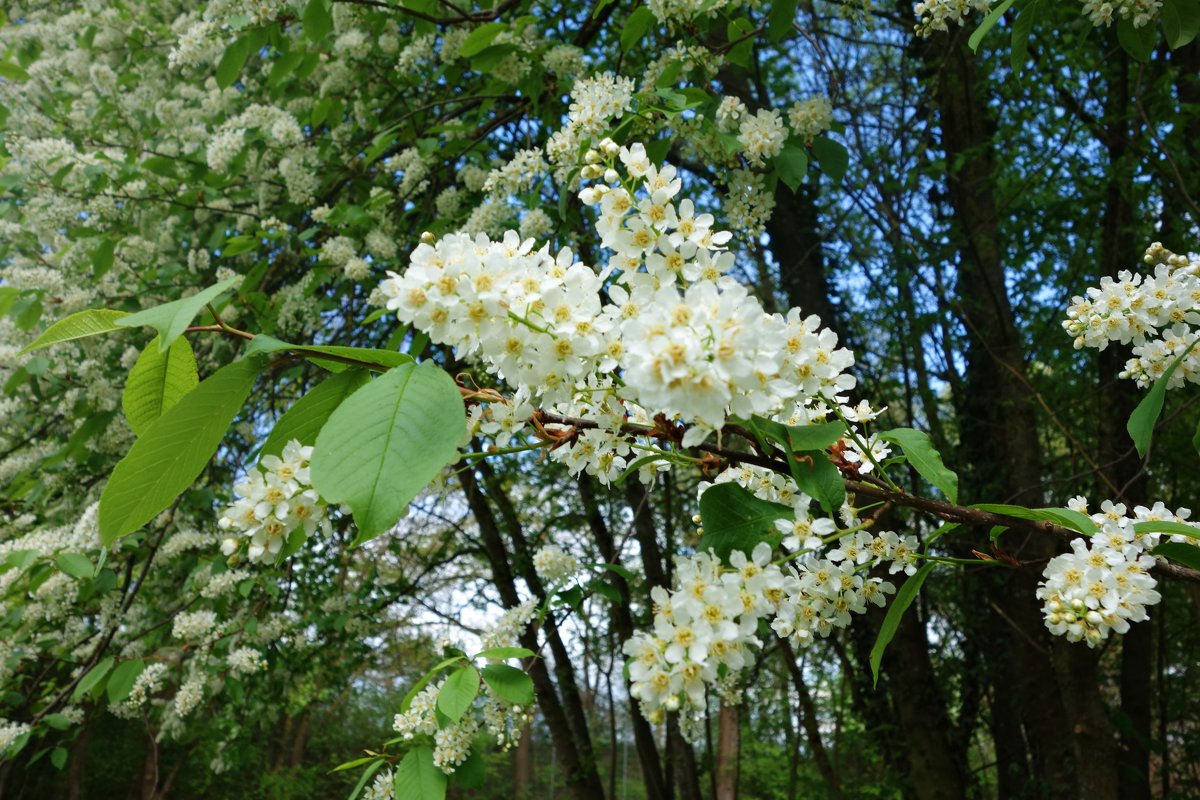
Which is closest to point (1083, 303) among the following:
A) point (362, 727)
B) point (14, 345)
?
point (14, 345)

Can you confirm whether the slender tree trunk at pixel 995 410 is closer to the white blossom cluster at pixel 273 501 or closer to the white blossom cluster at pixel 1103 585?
the white blossom cluster at pixel 1103 585

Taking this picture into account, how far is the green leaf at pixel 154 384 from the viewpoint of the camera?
3.23 ft

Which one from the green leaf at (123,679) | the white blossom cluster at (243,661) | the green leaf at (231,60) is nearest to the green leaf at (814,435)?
the green leaf at (231,60)

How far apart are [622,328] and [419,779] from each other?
1.29 m

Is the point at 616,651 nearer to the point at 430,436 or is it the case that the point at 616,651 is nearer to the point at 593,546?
the point at 593,546

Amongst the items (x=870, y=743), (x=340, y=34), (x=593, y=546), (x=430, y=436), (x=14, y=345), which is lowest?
(x=870, y=743)

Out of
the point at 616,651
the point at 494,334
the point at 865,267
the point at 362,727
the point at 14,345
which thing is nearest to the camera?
the point at 494,334

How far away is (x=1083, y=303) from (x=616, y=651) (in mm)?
6018

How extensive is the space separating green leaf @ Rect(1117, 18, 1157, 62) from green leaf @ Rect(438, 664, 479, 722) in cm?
227

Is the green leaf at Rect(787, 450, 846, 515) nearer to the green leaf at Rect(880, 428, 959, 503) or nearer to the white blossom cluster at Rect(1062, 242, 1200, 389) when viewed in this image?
the green leaf at Rect(880, 428, 959, 503)

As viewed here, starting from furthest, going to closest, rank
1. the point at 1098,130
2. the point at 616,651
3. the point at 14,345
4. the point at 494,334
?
1. the point at 616,651
2. the point at 14,345
3. the point at 1098,130
4. the point at 494,334

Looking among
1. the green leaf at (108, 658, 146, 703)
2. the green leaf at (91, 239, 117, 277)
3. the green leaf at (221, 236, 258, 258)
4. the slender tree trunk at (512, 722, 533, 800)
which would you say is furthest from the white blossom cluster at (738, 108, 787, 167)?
the slender tree trunk at (512, 722, 533, 800)

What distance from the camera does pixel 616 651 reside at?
7027 mm

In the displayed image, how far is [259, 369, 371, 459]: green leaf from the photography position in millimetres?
960
